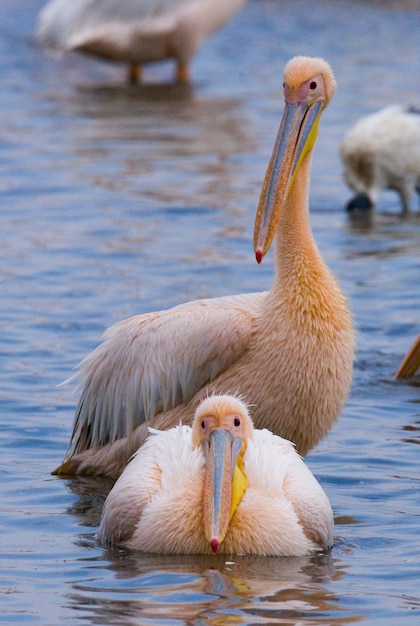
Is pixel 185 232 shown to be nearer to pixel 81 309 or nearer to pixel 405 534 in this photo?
pixel 81 309

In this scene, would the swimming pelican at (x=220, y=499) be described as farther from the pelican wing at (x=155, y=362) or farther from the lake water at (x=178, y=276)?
the pelican wing at (x=155, y=362)

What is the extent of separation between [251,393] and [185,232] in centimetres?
418

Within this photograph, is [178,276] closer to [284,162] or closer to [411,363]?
[411,363]

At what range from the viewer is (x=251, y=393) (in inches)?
208

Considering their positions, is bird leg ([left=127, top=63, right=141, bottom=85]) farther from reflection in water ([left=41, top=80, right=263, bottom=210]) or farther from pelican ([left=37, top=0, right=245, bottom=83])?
reflection in water ([left=41, top=80, right=263, bottom=210])

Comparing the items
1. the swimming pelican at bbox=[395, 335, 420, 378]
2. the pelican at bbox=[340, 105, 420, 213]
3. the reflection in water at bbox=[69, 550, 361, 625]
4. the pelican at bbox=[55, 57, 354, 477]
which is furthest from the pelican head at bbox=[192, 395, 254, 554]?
the pelican at bbox=[340, 105, 420, 213]

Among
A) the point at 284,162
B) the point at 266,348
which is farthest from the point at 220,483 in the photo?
the point at 284,162

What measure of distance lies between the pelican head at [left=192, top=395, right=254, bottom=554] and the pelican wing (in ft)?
2.25

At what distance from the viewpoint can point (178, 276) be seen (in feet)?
27.3

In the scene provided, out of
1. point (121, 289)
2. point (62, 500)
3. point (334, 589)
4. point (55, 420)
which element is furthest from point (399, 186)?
point (334, 589)

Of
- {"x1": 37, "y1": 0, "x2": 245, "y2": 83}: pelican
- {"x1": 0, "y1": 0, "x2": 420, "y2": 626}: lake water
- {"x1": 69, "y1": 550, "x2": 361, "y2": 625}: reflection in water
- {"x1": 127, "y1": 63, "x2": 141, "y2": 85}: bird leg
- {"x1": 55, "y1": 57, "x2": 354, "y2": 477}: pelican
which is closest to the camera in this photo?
{"x1": 69, "y1": 550, "x2": 361, "y2": 625}: reflection in water

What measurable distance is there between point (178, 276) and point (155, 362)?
9.54 feet

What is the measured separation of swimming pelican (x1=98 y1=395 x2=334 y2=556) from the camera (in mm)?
4500

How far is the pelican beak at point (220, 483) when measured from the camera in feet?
14.4
